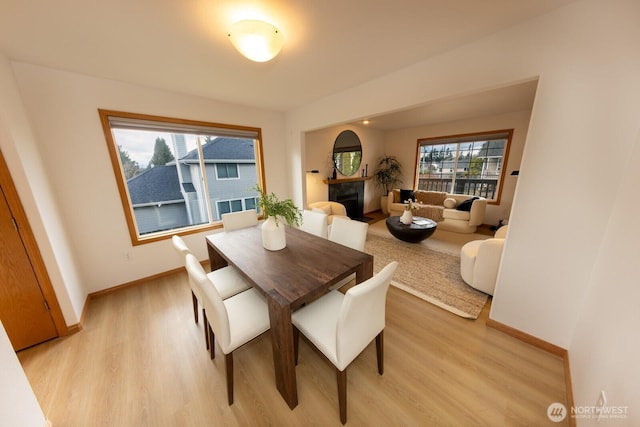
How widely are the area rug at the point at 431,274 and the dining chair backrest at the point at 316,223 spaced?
40.4 inches

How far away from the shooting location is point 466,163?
4828mm

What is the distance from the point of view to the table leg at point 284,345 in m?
1.11

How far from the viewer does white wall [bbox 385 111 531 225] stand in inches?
159

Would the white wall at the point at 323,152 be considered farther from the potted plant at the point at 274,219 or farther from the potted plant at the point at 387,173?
the potted plant at the point at 274,219

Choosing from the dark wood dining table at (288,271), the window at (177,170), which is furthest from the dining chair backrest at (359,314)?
the window at (177,170)

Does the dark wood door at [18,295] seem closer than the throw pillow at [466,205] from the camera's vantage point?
Yes

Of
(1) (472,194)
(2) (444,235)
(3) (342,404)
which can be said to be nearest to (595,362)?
(3) (342,404)

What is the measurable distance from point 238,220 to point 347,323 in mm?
1902

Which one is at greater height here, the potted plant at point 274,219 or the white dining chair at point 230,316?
the potted plant at point 274,219

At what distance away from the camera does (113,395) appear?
4.40 ft

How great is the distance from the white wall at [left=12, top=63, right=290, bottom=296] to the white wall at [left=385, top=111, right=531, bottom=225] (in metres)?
4.67

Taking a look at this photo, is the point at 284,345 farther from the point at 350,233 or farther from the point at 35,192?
the point at 35,192

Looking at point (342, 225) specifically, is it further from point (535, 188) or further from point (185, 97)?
point (185, 97)

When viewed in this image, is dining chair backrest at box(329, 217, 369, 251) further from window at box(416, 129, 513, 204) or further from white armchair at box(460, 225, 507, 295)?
window at box(416, 129, 513, 204)
